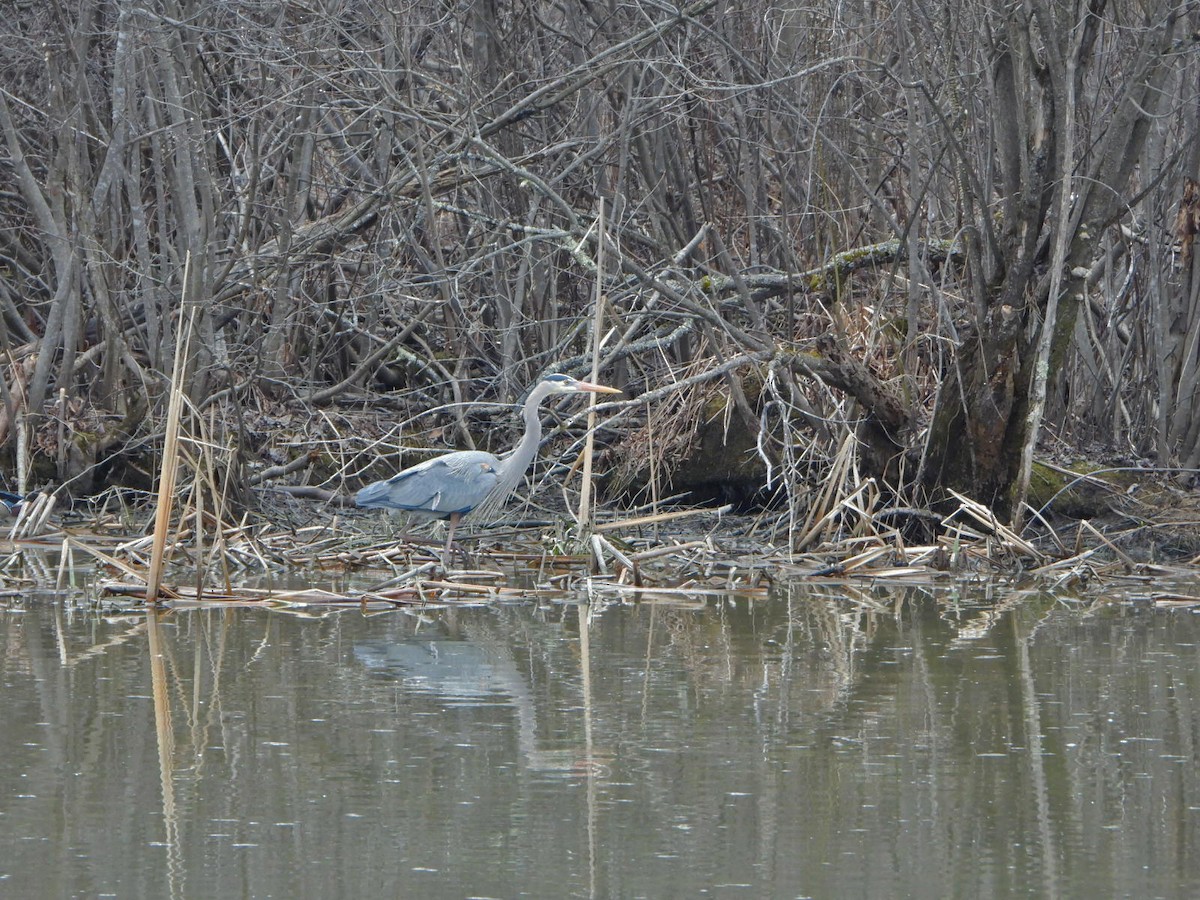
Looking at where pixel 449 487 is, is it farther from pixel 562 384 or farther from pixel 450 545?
pixel 562 384

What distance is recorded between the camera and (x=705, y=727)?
5.15 meters

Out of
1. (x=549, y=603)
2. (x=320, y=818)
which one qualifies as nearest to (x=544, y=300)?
(x=549, y=603)

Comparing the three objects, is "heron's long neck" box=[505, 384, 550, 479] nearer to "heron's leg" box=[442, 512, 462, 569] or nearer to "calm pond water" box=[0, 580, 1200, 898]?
"heron's leg" box=[442, 512, 462, 569]

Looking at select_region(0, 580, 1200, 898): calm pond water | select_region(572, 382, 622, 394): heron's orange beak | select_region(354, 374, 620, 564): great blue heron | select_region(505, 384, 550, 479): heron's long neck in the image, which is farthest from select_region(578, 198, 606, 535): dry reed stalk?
select_region(0, 580, 1200, 898): calm pond water

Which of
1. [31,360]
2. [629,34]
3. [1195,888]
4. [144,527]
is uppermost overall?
[629,34]

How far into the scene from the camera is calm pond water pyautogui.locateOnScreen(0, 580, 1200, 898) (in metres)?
3.72

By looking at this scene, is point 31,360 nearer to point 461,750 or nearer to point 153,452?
point 153,452

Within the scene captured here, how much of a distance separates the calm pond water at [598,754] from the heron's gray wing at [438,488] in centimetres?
183

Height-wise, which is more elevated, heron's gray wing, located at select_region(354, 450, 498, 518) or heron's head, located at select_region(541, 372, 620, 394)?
heron's head, located at select_region(541, 372, 620, 394)

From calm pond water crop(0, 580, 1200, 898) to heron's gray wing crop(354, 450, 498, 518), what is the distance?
1.83 m

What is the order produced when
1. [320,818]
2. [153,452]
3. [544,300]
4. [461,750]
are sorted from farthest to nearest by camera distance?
[544,300]
[153,452]
[461,750]
[320,818]

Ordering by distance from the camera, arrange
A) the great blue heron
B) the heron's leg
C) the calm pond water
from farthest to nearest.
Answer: the great blue heron < the heron's leg < the calm pond water

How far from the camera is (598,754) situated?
4805 mm

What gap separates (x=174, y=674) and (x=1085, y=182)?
207 inches
